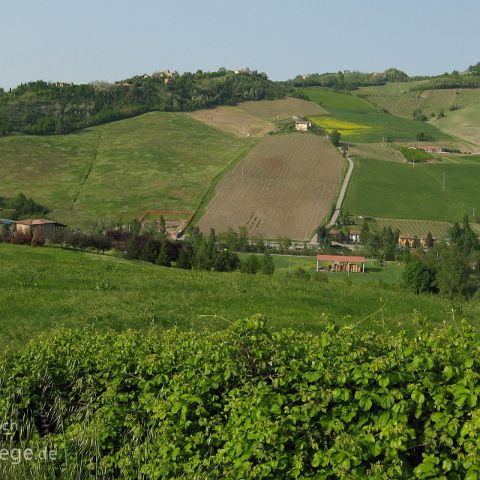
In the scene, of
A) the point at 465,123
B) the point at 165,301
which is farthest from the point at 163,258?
the point at 465,123

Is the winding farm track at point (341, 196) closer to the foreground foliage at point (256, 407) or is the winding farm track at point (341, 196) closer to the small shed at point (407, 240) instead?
the small shed at point (407, 240)

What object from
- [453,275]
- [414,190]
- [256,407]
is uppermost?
[414,190]

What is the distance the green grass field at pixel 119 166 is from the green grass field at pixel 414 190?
951 inches

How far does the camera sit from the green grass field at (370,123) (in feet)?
515

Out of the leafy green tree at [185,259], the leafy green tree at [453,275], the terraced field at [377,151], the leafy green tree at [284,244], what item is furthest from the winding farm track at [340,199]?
the leafy green tree at [185,259]

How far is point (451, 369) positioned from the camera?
8.18m

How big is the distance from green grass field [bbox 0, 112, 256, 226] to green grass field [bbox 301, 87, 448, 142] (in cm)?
2934

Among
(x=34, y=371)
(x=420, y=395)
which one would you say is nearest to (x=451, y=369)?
→ (x=420, y=395)

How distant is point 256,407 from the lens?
830 cm

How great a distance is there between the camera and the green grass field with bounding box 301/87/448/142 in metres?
157

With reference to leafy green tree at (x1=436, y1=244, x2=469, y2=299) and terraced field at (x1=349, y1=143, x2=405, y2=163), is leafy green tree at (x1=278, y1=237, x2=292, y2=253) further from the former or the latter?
terraced field at (x1=349, y1=143, x2=405, y2=163)

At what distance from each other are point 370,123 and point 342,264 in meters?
104

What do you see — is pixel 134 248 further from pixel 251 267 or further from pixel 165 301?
pixel 165 301

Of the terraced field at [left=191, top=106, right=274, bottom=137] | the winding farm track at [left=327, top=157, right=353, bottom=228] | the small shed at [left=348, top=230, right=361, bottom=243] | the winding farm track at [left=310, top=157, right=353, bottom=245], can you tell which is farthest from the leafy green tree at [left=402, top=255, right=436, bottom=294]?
the terraced field at [left=191, top=106, right=274, bottom=137]
